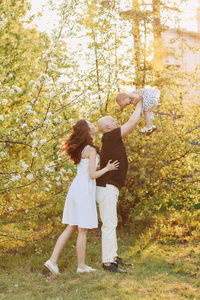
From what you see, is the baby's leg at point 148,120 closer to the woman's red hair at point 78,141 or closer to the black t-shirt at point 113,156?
Answer: the black t-shirt at point 113,156

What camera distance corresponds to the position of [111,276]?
4.56 m

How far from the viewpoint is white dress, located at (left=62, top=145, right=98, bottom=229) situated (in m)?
4.72

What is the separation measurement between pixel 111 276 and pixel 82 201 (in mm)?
958

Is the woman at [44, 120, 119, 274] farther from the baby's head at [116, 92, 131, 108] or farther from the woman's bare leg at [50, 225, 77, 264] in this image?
the baby's head at [116, 92, 131, 108]

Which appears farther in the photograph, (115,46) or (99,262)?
(115,46)

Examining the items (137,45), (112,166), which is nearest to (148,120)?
(112,166)

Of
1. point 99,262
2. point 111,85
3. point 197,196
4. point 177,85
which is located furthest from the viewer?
point 177,85

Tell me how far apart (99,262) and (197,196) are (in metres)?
2.17

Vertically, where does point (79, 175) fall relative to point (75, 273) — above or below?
above

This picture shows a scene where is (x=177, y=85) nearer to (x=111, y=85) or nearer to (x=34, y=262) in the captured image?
(x=111, y=85)

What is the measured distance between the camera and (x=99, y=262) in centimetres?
546

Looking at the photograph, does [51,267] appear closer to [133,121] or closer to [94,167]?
[94,167]

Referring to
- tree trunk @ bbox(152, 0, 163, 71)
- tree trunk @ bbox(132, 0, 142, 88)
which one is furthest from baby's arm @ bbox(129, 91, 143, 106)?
tree trunk @ bbox(152, 0, 163, 71)

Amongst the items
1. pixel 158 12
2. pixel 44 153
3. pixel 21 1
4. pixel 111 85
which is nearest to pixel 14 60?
pixel 21 1
